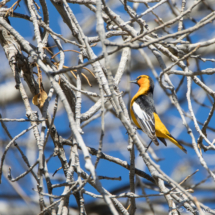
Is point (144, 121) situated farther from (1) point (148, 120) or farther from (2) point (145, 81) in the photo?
(2) point (145, 81)

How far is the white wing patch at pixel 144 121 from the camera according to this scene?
4412 mm

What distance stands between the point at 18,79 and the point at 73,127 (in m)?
1.19

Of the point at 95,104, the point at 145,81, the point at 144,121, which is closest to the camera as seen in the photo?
the point at 95,104

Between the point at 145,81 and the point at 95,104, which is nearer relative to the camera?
the point at 95,104

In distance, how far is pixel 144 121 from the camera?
4578mm

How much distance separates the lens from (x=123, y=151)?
22.0ft

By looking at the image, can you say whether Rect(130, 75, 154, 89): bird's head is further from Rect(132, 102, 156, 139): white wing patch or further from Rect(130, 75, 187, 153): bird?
Rect(132, 102, 156, 139): white wing patch

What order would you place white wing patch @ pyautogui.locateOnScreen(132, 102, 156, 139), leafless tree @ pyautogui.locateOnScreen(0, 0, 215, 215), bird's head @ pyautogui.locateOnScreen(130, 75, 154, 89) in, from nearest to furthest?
1. leafless tree @ pyautogui.locateOnScreen(0, 0, 215, 215)
2. white wing patch @ pyautogui.locateOnScreen(132, 102, 156, 139)
3. bird's head @ pyautogui.locateOnScreen(130, 75, 154, 89)

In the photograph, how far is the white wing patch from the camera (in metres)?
4.41

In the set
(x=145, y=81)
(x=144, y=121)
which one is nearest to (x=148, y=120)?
(x=144, y=121)

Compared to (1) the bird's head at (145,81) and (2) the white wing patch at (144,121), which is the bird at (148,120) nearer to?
(2) the white wing patch at (144,121)

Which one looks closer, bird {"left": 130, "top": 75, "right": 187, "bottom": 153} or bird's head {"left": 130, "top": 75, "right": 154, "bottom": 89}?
bird {"left": 130, "top": 75, "right": 187, "bottom": 153}


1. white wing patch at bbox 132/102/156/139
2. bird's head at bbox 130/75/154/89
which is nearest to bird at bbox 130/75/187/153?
white wing patch at bbox 132/102/156/139

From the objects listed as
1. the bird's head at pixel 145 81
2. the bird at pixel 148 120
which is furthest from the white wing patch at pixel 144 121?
the bird's head at pixel 145 81
